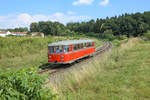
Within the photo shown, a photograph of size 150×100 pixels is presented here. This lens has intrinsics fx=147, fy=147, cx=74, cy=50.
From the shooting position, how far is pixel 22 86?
3.54 metres

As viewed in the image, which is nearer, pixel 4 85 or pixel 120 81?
pixel 4 85

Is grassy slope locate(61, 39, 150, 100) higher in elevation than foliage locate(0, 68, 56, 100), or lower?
lower

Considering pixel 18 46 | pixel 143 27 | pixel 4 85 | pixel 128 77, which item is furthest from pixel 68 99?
pixel 143 27

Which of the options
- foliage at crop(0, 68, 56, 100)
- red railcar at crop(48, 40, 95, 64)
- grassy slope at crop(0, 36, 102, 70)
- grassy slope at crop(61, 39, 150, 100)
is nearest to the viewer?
foliage at crop(0, 68, 56, 100)

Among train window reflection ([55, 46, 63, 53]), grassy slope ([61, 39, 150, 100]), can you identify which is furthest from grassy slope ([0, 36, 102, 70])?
grassy slope ([61, 39, 150, 100])

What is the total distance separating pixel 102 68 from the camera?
10305mm

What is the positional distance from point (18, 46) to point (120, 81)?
703 inches

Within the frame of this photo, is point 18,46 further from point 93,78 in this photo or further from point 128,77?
point 128,77

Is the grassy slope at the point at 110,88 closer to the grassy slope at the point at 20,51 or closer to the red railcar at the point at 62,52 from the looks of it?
the red railcar at the point at 62,52

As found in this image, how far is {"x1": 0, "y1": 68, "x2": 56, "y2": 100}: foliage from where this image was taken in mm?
3350

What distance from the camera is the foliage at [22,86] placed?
3.35 meters

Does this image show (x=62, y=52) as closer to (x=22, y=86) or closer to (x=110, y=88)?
(x=110, y=88)

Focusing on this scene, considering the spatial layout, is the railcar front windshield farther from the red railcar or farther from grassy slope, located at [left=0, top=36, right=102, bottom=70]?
grassy slope, located at [left=0, top=36, right=102, bottom=70]

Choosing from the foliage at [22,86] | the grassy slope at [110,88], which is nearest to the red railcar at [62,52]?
the grassy slope at [110,88]
